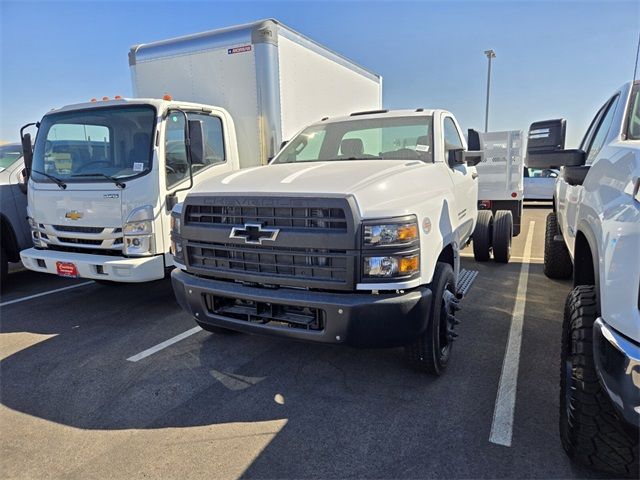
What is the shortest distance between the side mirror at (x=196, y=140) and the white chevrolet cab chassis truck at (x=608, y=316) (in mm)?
3614

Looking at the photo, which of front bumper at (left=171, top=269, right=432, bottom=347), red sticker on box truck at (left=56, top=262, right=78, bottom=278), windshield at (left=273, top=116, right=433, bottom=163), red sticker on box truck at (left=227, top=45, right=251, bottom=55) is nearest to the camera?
front bumper at (left=171, top=269, right=432, bottom=347)

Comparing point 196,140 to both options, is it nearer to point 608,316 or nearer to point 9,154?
point 9,154

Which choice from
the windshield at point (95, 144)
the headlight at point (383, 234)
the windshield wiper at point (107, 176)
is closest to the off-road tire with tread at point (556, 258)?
the headlight at point (383, 234)

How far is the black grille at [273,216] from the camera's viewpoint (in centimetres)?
281

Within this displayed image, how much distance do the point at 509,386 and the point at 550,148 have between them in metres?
1.87

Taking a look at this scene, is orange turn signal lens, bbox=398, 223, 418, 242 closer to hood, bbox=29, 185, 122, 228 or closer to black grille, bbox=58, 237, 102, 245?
hood, bbox=29, 185, 122, 228

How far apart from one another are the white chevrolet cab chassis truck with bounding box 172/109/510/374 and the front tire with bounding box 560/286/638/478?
0.88m

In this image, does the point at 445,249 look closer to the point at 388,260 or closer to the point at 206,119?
the point at 388,260

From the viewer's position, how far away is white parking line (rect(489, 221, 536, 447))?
8.88ft

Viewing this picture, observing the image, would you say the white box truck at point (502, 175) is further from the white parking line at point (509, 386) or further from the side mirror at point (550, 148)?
the side mirror at point (550, 148)

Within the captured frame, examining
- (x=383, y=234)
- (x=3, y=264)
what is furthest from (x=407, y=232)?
(x=3, y=264)

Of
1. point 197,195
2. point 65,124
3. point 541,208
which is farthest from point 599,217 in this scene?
point 541,208

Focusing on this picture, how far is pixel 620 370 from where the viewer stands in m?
1.82

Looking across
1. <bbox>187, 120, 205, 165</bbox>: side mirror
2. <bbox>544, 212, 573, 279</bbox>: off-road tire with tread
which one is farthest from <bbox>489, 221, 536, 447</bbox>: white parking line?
<bbox>187, 120, 205, 165</bbox>: side mirror
